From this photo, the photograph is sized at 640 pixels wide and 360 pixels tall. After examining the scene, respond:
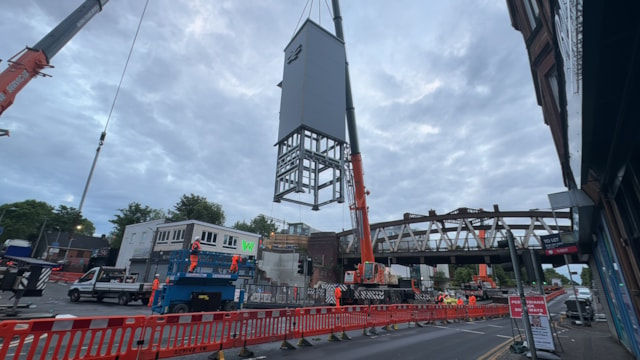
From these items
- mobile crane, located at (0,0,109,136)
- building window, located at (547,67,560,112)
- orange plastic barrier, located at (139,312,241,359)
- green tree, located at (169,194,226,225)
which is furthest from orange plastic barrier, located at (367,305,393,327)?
green tree, located at (169,194,226,225)

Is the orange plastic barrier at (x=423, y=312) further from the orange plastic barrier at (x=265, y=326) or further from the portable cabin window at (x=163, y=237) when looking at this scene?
the portable cabin window at (x=163, y=237)

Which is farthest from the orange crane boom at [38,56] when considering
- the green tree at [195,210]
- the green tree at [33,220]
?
the green tree at [33,220]

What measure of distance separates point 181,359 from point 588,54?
9408mm

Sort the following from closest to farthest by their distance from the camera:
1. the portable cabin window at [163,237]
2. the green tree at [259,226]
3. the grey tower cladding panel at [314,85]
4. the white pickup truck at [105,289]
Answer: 1. the grey tower cladding panel at [314,85]
2. the white pickup truck at [105,289]
3. the portable cabin window at [163,237]
4. the green tree at [259,226]

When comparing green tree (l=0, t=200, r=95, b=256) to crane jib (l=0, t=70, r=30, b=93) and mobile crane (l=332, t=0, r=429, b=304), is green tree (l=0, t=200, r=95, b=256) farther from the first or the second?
mobile crane (l=332, t=0, r=429, b=304)

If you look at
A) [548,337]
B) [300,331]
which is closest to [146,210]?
[300,331]

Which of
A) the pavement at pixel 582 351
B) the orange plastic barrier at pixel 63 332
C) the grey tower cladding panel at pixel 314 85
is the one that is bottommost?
the pavement at pixel 582 351

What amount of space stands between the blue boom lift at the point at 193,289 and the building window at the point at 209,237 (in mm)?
18676

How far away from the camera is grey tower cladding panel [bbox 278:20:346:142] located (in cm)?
870

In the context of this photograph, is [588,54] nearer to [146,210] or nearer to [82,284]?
[82,284]

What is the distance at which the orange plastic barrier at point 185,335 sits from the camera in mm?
6094

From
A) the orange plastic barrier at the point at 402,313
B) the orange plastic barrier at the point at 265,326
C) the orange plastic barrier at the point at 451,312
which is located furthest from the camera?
the orange plastic barrier at the point at 451,312

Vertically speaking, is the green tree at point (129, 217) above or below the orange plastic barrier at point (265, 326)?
above

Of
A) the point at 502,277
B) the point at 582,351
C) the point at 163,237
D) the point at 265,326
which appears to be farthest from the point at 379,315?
the point at 502,277
